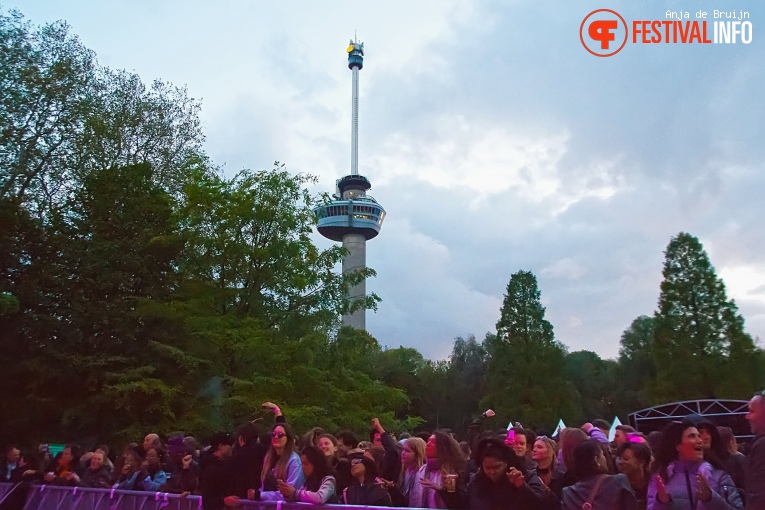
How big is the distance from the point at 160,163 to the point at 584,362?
42.0 meters

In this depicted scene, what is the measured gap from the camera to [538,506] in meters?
4.59

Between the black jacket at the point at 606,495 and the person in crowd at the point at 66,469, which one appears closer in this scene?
the black jacket at the point at 606,495

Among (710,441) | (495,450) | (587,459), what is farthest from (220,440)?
(710,441)

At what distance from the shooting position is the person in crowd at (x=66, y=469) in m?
8.40

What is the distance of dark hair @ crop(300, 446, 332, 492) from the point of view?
20.2 feet

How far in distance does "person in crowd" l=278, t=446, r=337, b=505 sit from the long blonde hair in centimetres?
17

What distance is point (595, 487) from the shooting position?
171 inches

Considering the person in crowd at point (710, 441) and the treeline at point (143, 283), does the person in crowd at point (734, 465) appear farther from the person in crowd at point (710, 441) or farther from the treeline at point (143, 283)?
the treeline at point (143, 283)

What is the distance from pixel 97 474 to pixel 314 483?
407cm

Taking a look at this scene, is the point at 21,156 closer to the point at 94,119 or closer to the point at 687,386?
the point at 94,119

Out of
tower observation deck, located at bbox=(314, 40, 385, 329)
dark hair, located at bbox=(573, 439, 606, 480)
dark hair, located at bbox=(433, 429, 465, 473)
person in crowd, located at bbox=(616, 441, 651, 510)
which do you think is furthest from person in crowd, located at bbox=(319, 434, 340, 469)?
tower observation deck, located at bbox=(314, 40, 385, 329)

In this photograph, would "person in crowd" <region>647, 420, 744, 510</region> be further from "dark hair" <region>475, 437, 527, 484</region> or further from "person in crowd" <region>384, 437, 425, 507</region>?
"person in crowd" <region>384, 437, 425, 507</region>

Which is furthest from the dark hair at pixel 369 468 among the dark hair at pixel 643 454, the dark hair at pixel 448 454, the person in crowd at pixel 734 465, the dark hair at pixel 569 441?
the person in crowd at pixel 734 465

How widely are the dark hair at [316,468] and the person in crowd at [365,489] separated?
0.31 meters
